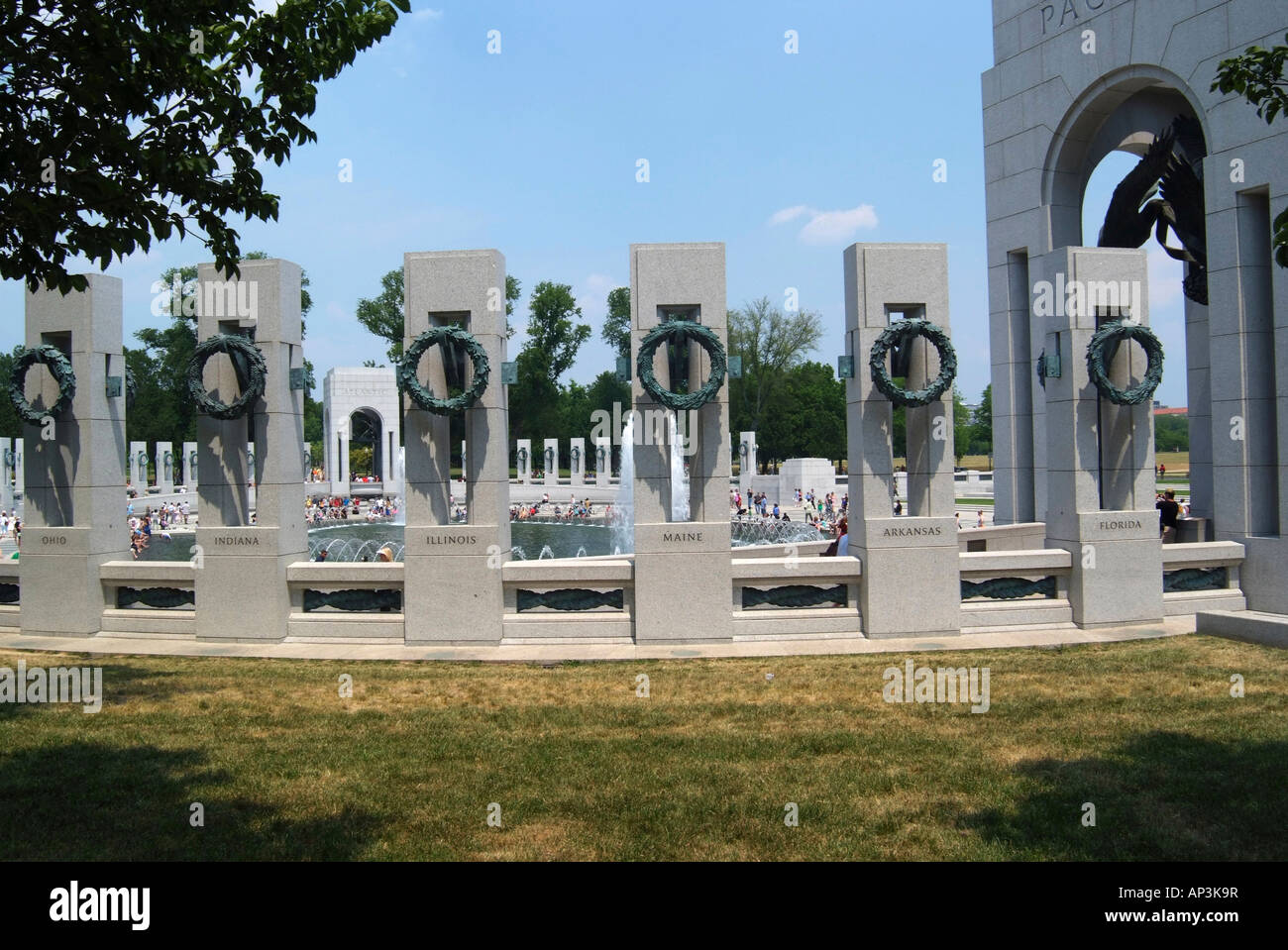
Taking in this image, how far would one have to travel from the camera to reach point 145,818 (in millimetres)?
6582

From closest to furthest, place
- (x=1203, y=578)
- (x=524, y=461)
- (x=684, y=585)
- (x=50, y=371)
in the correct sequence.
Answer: (x=684, y=585) → (x=50, y=371) → (x=1203, y=578) → (x=524, y=461)

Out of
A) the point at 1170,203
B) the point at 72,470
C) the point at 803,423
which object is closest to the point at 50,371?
the point at 72,470

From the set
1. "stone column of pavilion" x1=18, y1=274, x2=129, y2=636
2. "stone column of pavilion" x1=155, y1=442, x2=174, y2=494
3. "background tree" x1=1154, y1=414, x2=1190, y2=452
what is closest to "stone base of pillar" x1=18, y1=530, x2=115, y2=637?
"stone column of pavilion" x1=18, y1=274, x2=129, y2=636

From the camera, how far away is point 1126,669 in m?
10.9

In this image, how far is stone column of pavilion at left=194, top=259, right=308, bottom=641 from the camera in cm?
1326

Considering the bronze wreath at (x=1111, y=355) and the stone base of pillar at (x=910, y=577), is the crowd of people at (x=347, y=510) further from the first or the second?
the bronze wreath at (x=1111, y=355)

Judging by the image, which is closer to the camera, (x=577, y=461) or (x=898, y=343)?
(x=898, y=343)

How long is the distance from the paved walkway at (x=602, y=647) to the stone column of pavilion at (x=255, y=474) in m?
0.58

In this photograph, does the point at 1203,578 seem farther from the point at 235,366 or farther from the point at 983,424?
the point at 983,424

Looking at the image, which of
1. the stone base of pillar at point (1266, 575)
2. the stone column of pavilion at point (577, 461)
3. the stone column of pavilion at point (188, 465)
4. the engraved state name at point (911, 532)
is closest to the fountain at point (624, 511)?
the stone column of pavilion at point (577, 461)

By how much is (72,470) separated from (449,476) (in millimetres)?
6246

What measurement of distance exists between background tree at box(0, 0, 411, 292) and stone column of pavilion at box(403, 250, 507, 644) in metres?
5.35
